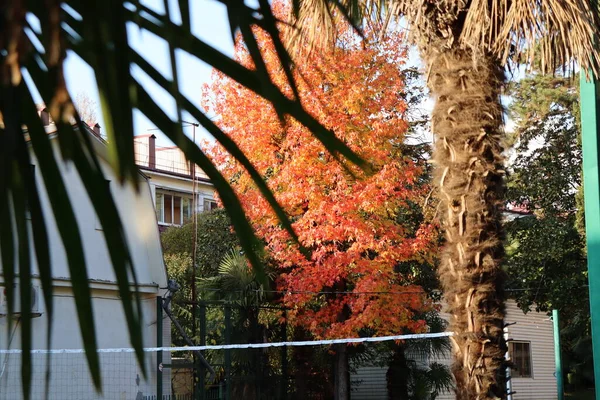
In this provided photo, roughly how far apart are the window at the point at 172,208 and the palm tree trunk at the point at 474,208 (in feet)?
105

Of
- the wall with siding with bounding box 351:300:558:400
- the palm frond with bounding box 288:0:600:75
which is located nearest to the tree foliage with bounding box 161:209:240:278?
the wall with siding with bounding box 351:300:558:400

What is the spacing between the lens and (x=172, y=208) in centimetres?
3909

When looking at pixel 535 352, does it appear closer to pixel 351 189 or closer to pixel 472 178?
pixel 351 189

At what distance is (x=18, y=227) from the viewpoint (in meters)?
0.64

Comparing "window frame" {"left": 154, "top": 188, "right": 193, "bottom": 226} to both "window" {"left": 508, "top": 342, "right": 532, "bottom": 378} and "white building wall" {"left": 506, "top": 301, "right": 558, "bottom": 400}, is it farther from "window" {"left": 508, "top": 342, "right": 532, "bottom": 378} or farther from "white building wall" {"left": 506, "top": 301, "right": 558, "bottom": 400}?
"window" {"left": 508, "top": 342, "right": 532, "bottom": 378}

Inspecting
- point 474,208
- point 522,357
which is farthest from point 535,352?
point 474,208

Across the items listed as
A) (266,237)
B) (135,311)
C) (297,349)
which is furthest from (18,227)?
(297,349)

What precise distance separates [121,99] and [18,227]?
0.12m

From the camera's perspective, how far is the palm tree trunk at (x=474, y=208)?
6.94 m

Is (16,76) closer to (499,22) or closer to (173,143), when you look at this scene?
(173,143)

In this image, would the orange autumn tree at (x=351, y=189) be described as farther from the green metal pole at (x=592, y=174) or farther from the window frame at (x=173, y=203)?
the window frame at (x=173, y=203)

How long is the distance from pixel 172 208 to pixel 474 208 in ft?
108

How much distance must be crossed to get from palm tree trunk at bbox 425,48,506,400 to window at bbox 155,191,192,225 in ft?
105

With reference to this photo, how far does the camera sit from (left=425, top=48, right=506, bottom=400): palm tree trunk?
694cm
